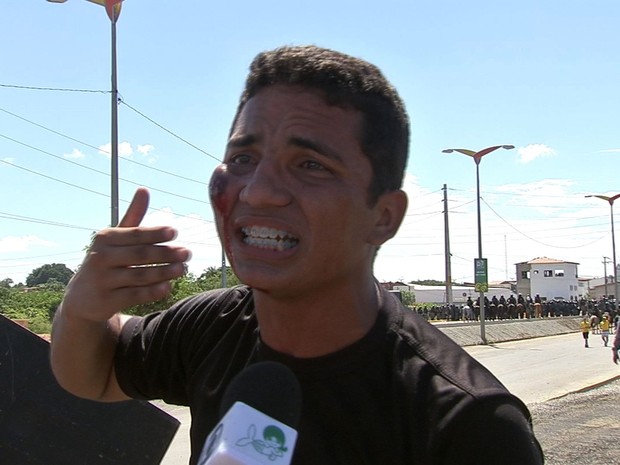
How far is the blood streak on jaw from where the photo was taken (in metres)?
1.74

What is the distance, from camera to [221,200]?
175cm

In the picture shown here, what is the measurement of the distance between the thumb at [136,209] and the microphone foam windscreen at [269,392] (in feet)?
1.48

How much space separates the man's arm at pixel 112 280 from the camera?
5.08 ft

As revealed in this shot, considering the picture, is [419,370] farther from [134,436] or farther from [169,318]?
[134,436]

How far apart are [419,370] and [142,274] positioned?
673 mm

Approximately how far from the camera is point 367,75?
1808 mm

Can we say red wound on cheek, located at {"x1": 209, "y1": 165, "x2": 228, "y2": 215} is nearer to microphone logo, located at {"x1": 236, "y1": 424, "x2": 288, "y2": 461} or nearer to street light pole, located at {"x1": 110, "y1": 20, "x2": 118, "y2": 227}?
microphone logo, located at {"x1": 236, "y1": 424, "x2": 288, "y2": 461}

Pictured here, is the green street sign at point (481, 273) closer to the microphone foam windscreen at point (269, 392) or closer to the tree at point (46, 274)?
the microphone foam windscreen at point (269, 392)

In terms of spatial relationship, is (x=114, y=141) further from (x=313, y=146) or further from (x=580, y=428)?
(x=313, y=146)

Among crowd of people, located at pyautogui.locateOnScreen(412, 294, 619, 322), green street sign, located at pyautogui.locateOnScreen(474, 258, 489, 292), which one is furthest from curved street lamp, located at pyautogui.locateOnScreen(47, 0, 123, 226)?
crowd of people, located at pyautogui.locateOnScreen(412, 294, 619, 322)

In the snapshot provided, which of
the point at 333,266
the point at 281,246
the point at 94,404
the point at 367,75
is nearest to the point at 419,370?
the point at 333,266

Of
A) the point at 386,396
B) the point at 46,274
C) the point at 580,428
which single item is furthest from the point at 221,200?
the point at 46,274

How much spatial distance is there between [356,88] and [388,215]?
34 centimetres

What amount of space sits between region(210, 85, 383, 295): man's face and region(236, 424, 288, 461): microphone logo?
41 centimetres
